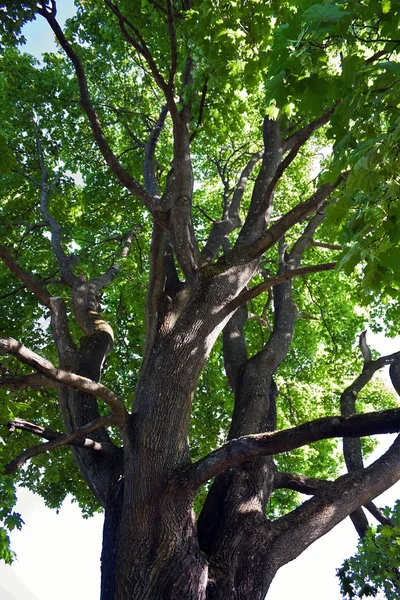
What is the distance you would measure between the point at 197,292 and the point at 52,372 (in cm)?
185

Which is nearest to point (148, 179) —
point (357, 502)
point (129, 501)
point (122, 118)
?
point (122, 118)

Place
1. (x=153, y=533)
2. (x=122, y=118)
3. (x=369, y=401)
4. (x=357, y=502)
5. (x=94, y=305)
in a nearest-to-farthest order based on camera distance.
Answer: (x=153, y=533) → (x=357, y=502) → (x=94, y=305) → (x=122, y=118) → (x=369, y=401)

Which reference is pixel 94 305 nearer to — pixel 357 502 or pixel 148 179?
pixel 148 179

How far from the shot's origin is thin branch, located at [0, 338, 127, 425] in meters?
4.03

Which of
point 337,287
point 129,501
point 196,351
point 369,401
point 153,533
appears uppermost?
point 337,287

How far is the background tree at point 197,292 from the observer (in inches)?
106

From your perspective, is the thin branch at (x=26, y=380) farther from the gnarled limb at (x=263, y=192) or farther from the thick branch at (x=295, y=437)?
the gnarled limb at (x=263, y=192)

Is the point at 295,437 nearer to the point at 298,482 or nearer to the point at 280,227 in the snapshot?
the point at 298,482

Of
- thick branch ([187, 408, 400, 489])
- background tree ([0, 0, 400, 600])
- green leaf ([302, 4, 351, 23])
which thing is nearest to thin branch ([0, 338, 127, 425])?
background tree ([0, 0, 400, 600])

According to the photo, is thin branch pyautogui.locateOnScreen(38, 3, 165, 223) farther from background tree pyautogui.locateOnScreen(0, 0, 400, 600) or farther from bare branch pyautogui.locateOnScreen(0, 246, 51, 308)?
bare branch pyautogui.locateOnScreen(0, 246, 51, 308)

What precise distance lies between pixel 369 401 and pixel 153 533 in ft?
27.5

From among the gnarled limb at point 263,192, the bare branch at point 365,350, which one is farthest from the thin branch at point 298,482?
the gnarled limb at point 263,192

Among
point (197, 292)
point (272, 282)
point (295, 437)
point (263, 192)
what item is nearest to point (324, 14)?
point (272, 282)

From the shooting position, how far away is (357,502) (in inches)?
193
